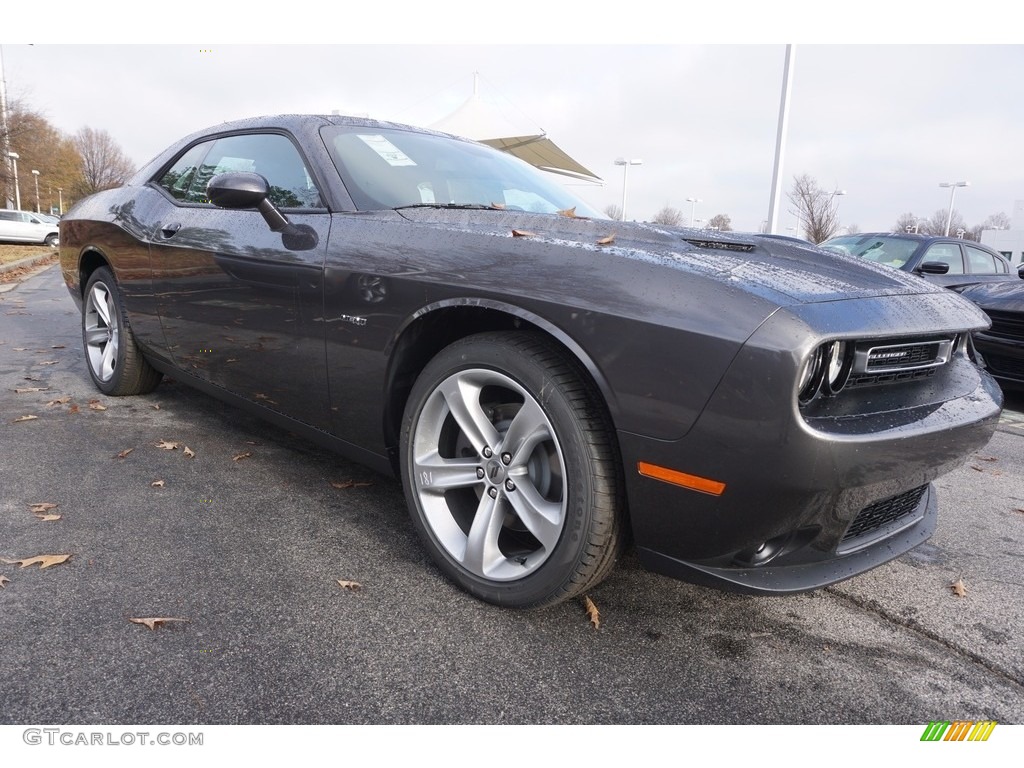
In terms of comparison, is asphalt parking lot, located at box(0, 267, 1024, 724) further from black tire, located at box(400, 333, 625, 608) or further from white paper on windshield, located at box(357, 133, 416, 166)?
white paper on windshield, located at box(357, 133, 416, 166)

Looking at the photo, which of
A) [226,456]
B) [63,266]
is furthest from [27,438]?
[63,266]

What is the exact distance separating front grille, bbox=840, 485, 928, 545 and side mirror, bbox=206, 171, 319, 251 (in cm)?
190

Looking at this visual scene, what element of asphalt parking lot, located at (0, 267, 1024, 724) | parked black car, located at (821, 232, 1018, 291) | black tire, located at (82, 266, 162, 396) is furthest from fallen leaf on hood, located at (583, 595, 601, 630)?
parked black car, located at (821, 232, 1018, 291)

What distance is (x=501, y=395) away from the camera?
82.5 inches

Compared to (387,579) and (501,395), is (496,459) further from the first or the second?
(387,579)

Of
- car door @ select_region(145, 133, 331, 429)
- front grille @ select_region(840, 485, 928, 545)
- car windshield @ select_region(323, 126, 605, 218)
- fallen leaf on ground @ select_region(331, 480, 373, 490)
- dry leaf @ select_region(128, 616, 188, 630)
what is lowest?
fallen leaf on ground @ select_region(331, 480, 373, 490)

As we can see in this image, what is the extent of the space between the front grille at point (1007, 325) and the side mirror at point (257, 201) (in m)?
5.12

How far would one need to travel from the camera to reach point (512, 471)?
76.2 inches

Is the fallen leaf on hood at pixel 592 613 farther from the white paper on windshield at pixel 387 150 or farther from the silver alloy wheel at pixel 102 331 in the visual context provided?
the silver alloy wheel at pixel 102 331

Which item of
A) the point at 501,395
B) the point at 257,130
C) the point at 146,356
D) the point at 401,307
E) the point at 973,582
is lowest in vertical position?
the point at 973,582

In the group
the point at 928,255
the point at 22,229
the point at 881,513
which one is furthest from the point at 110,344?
the point at 22,229

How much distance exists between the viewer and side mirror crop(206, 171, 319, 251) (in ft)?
7.77

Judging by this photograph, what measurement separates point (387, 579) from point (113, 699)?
789 mm

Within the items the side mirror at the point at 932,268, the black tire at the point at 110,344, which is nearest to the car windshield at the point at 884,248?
the side mirror at the point at 932,268
